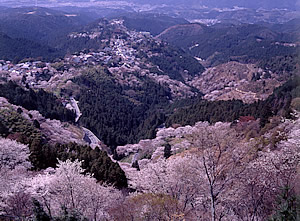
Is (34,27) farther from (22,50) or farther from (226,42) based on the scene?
(226,42)

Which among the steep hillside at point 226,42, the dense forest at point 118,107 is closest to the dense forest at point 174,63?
the steep hillside at point 226,42

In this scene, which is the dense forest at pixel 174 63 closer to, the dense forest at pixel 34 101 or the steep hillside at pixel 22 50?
the steep hillside at pixel 22 50

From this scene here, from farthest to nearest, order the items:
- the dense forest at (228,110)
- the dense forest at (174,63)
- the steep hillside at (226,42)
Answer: the steep hillside at (226,42) < the dense forest at (174,63) < the dense forest at (228,110)

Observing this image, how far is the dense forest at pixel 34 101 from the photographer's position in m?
40.3

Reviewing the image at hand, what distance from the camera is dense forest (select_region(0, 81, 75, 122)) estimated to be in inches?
1587

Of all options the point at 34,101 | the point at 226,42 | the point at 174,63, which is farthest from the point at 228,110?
the point at 226,42

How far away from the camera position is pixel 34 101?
43750 millimetres

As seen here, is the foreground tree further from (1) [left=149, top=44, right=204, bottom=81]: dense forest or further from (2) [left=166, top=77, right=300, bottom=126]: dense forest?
(1) [left=149, top=44, right=204, bottom=81]: dense forest

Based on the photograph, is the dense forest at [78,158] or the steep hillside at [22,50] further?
the steep hillside at [22,50]

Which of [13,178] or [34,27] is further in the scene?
[34,27]

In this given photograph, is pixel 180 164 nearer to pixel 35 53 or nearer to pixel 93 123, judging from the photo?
pixel 93 123

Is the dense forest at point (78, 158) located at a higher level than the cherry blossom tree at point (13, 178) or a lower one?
lower

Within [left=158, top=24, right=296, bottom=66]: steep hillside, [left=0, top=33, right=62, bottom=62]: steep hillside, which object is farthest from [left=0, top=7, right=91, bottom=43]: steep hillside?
[left=158, top=24, right=296, bottom=66]: steep hillside

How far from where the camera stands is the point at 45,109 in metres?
43.7
